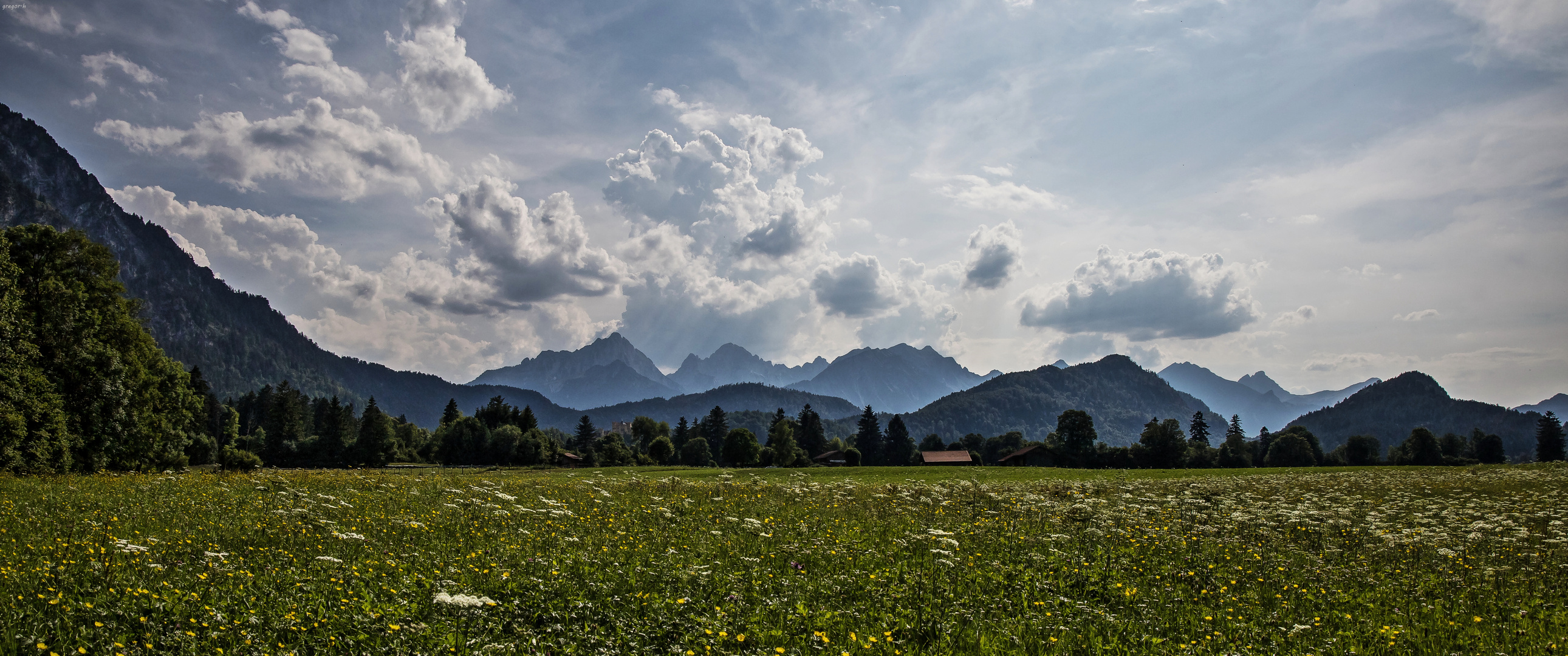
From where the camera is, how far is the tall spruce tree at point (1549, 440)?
101 m

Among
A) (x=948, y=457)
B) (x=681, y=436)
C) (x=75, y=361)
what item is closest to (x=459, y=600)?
(x=75, y=361)

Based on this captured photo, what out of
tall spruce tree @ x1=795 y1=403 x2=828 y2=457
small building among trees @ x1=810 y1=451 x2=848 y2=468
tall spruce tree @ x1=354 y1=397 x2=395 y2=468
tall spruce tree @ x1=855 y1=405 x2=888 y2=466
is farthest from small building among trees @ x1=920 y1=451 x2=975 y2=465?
tall spruce tree @ x1=354 y1=397 x2=395 y2=468

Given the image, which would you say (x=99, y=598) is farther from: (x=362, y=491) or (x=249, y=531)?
(x=362, y=491)

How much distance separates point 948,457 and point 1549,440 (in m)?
96.0

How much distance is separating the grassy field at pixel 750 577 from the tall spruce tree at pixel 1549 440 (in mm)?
132270

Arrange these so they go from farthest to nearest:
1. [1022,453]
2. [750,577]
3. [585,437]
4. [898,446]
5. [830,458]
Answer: [585,437] → [898,446] → [830,458] → [1022,453] → [750,577]

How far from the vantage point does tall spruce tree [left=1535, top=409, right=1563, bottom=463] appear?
101438 millimetres

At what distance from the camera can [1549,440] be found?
102 m

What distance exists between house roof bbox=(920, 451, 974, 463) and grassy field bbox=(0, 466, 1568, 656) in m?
102

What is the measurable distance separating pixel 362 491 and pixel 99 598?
44.2 ft

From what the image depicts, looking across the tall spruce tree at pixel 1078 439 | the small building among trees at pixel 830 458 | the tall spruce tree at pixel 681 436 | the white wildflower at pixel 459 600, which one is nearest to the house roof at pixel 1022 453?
the tall spruce tree at pixel 1078 439

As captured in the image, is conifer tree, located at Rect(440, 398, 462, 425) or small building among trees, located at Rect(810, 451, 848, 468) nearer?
conifer tree, located at Rect(440, 398, 462, 425)

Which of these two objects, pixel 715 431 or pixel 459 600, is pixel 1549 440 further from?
pixel 459 600

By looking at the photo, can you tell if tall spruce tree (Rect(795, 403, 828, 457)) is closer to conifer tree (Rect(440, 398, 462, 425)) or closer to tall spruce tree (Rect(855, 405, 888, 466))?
tall spruce tree (Rect(855, 405, 888, 466))
